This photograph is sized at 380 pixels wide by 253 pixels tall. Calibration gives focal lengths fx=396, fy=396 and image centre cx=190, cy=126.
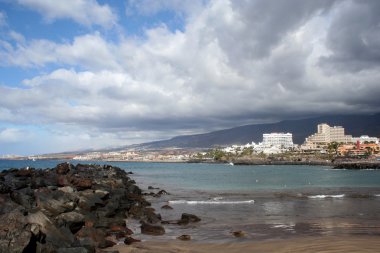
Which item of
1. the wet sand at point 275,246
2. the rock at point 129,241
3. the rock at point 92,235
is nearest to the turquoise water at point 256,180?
the wet sand at point 275,246

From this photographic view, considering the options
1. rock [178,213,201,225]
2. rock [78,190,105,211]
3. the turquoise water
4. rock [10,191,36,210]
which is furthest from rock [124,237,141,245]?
the turquoise water

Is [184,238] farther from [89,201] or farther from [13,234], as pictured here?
[13,234]

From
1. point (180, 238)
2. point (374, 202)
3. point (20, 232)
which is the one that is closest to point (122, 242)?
point (180, 238)

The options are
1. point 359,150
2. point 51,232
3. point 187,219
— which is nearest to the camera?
point 51,232

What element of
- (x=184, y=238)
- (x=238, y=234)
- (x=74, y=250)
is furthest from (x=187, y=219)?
(x=74, y=250)

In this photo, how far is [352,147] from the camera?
19375 centimetres

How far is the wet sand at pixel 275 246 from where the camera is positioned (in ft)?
42.9

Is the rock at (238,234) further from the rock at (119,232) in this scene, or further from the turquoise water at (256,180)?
the turquoise water at (256,180)

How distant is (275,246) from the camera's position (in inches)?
542

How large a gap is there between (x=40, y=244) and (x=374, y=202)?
78.9ft

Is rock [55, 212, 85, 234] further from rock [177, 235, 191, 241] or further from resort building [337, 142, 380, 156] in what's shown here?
resort building [337, 142, 380, 156]

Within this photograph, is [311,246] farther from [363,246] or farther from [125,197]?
[125,197]

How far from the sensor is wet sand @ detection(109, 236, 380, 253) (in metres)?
13.1

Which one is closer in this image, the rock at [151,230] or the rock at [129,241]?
the rock at [129,241]
